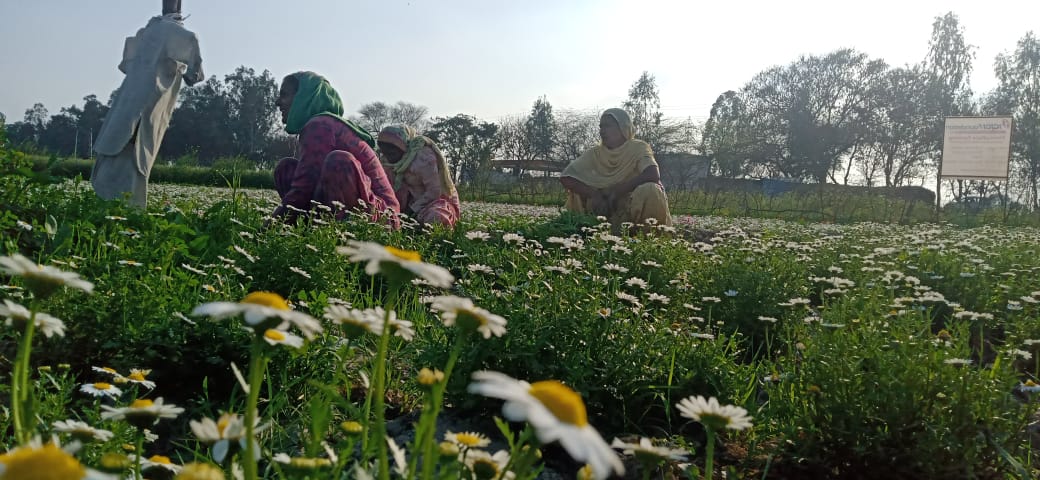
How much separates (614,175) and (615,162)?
0.16 m

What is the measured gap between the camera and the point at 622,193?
320 inches

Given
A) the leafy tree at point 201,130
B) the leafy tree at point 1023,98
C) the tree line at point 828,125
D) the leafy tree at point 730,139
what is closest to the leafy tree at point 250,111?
the leafy tree at point 201,130

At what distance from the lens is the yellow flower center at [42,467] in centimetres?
52

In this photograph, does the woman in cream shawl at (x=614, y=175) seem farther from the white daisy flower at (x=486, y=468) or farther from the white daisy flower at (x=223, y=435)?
the white daisy flower at (x=223, y=435)

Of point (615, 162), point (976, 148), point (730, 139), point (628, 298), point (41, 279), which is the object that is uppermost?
point (730, 139)

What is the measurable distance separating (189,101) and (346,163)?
59553mm

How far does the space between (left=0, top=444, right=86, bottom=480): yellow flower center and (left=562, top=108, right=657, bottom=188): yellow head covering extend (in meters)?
7.59

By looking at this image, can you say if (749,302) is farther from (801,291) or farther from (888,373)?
(888,373)

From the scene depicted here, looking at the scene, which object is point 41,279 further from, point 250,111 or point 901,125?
point 250,111

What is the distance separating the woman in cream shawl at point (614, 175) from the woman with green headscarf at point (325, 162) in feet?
8.84

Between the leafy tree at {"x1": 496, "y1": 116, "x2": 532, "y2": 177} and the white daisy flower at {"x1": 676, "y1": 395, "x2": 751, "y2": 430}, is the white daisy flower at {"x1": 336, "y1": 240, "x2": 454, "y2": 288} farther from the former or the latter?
the leafy tree at {"x1": 496, "y1": 116, "x2": 532, "y2": 177}

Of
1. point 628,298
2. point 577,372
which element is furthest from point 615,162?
point 577,372

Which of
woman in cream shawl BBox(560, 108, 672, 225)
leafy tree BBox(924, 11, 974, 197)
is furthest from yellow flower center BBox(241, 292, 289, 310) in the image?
leafy tree BBox(924, 11, 974, 197)

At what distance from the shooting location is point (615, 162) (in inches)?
325
